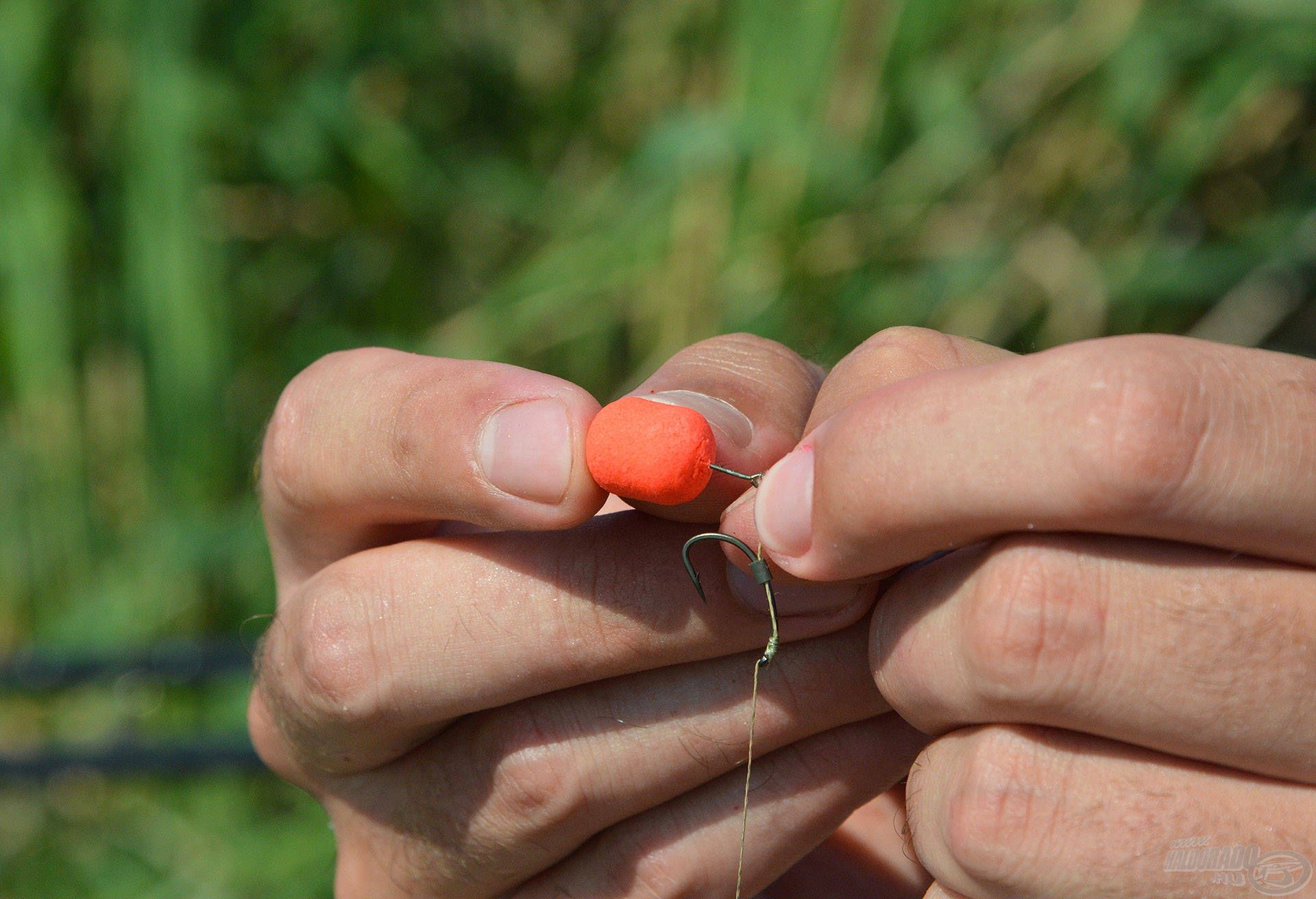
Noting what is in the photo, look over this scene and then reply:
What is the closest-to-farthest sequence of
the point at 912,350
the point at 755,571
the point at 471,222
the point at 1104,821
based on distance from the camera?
the point at 1104,821
the point at 755,571
the point at 912,350
the point at 471,222

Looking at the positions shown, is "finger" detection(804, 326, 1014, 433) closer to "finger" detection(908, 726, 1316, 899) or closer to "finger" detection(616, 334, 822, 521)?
"finger" detection(616, 334, 822, 521)

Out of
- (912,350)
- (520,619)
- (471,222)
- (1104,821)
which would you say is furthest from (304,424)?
(471,222)

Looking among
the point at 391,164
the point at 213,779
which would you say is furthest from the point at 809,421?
the point at 213,779

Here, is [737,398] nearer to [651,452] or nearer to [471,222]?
[651,452]

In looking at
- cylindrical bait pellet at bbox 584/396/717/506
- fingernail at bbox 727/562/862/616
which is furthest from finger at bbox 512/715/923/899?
cylindrical bait pellet at bbox 584/396/717/506

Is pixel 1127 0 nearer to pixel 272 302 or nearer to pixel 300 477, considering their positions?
pixel 300 477

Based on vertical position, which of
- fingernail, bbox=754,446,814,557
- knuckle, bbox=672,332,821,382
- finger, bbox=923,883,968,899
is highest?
knuckle, bbox=672,332,821,382
